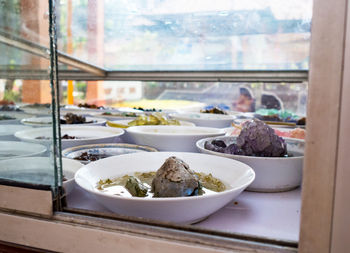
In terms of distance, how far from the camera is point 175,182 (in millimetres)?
739

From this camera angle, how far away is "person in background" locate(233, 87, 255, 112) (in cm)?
305

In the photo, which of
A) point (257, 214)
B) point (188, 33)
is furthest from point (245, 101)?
point (257, 214)

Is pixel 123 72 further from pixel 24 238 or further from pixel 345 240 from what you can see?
pixel 345 240

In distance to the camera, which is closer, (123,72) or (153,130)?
(153,130)

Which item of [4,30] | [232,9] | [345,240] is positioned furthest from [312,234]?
[232,9]

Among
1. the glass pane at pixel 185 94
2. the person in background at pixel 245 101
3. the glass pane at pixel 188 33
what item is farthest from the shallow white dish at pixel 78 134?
the person in background at pixel 245 101

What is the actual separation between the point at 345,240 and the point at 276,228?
174 mm

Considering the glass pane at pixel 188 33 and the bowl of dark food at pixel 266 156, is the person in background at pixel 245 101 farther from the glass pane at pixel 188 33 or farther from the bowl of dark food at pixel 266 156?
the bowl of dark food at pixel 266 156

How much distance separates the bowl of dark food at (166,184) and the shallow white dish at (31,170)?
2.5 inches

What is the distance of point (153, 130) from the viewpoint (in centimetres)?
151

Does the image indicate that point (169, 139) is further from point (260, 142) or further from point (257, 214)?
point (257, 214)

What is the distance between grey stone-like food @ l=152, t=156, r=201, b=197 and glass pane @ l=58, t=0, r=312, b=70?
1.66 meters

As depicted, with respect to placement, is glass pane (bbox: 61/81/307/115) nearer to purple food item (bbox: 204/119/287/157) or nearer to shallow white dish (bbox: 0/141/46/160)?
purple food item (bbox: 204/119/287/157)

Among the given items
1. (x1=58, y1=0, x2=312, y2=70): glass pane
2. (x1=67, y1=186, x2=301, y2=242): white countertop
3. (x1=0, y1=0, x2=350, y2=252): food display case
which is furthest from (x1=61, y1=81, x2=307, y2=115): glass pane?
(x1=67, y1=186, x2=301, y2=242): white countertop
